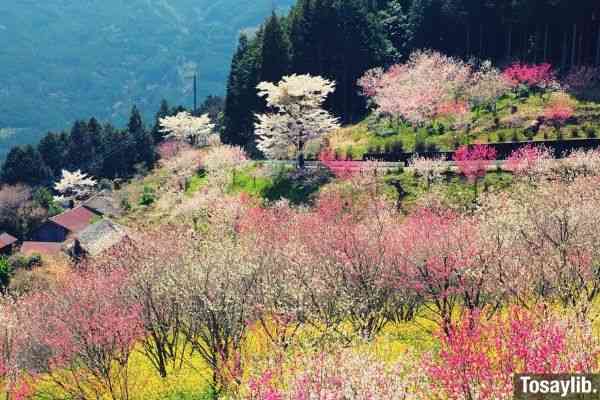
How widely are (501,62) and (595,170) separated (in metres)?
31.4

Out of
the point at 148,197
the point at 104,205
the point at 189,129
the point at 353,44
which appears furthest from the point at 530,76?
the point at 104,205

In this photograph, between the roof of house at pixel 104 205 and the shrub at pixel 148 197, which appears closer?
the shrub at pixel 148 197

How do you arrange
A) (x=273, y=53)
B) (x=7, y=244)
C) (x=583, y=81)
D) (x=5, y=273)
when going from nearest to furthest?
(x=5, y=273) < (x=583, y=81) < (x=7, y=244) < (x=273, y=53)

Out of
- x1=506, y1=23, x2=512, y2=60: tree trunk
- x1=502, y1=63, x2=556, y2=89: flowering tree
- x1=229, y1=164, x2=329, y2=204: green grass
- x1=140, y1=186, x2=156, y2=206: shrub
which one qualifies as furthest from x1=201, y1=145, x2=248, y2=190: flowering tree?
x1=506, y1=23, x2=512, y2=60: tree trunk

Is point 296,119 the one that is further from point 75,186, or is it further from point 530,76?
point 75,186

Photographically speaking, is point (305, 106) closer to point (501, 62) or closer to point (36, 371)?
point (501, 62)

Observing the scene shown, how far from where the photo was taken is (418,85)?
58219 millimetres

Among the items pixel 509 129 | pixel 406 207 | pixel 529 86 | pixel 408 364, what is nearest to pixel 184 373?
pixel 408 364

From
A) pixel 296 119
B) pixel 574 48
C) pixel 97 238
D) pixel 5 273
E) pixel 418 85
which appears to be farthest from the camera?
pixel 418 85

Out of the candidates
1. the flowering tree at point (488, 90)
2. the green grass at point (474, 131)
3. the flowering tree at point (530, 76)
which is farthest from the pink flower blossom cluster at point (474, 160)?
the flowering tree at point (530, 76)

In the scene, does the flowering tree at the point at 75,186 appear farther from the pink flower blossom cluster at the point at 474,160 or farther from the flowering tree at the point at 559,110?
the flowering tree at the point at 559,110

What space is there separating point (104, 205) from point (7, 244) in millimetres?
10087

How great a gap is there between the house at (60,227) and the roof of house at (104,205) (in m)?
1.96

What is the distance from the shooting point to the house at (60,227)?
6268 centimetres
